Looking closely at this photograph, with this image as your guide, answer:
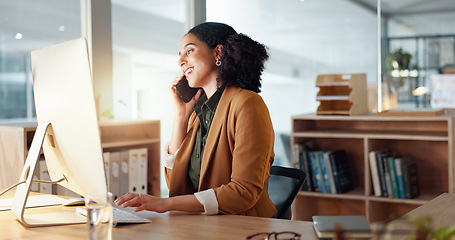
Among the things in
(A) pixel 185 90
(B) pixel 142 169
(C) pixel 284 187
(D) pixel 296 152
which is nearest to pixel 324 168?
(D) pixel 296 152

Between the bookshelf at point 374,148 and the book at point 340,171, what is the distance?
6cm

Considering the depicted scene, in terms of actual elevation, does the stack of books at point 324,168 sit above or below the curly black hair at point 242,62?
below

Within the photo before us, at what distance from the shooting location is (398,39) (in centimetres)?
442

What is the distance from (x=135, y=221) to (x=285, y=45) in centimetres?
305

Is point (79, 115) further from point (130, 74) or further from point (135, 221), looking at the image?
point (130, 74)

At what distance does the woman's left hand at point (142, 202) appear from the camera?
1.72 meters

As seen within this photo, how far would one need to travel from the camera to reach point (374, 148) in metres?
3.49

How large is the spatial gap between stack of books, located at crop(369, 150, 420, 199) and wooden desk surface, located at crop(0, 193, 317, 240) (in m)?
1.90

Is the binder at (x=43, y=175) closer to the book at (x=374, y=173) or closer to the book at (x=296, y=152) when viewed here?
the book at (x=296, y=152)

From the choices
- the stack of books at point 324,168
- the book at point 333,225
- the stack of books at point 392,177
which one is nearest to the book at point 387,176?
the stack of books at point 392,177

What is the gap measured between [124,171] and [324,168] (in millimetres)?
1334

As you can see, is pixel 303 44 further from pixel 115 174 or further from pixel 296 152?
pixel 115 174

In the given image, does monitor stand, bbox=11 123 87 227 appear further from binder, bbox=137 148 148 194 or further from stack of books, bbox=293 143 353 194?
stack of books, bbox=293 143 353 194

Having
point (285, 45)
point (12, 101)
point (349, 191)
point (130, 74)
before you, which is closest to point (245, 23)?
point (285, 45)
